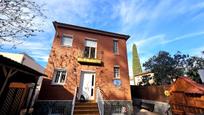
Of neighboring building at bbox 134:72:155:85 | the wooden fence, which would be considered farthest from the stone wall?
neighboring building at bbox 134:72:155:85

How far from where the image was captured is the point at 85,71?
10633 mm

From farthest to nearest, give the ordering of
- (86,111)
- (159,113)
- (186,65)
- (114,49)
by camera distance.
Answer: (186,65) < (114,49) < (159,113) < (86,111)

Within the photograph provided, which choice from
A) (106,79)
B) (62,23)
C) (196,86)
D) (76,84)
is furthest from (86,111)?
(62,23)

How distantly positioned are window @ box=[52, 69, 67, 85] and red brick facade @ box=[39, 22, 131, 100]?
11.7 inches

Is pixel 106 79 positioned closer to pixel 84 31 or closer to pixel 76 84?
pixel 76 84

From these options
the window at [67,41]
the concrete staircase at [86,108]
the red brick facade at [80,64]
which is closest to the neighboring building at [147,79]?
the red brick facade at [80,64]

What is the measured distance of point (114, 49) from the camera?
41.0 ft

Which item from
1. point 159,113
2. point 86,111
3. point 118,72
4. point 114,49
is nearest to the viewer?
point 86,111

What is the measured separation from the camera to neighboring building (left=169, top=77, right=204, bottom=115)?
23.5 feet

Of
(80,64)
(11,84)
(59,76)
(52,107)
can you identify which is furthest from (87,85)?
(11,84)

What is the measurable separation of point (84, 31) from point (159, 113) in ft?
35.6

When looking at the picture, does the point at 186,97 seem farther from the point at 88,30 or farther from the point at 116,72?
the point at 88,30

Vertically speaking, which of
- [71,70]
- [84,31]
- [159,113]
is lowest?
[159,113]

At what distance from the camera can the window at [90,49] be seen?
1141 cm
